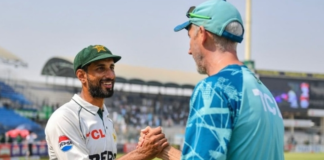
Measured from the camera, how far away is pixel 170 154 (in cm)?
325

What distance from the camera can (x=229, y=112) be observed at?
2.52 metres

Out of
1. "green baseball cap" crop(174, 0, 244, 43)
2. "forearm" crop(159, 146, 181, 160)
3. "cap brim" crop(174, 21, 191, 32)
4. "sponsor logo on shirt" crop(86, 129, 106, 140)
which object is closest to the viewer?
"green baseball cap" crop(174, 0, 244, 43)

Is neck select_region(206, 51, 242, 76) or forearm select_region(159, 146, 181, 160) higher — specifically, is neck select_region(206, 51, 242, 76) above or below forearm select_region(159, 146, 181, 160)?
above

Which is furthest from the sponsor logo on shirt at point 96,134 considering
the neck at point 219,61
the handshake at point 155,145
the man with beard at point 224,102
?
the neck at point 219,61

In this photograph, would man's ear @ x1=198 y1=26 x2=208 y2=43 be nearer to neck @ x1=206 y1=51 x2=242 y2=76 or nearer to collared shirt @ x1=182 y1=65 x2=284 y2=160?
neck @ x1=206 y1=51 x2=242 y2=76

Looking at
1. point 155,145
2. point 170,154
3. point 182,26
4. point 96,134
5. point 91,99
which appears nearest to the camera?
point 182,26

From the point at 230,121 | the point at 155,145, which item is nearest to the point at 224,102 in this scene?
the point at 230,121

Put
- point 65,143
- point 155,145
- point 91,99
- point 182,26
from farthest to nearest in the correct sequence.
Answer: point 91,99 < point 65,143 < point 155,145 < point 182,26

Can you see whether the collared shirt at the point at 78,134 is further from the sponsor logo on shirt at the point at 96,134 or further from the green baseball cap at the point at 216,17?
the green baseball cap at the point at 216,17

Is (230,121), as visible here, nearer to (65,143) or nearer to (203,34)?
(203,34)

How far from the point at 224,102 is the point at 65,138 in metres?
2.14

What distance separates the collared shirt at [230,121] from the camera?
2.49m

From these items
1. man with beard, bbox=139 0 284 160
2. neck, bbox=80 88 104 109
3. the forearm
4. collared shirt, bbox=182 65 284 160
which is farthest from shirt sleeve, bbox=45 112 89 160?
collared shirt, bbox=182 65 284 160

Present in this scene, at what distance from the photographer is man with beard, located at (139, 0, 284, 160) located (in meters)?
2.50
